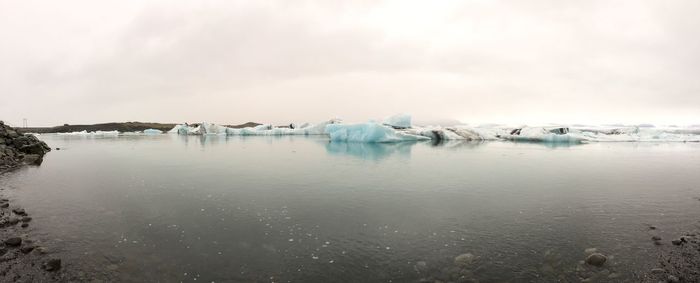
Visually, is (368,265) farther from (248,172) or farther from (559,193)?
(248,172)

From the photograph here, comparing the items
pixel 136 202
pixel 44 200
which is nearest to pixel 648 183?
pixel 136 202

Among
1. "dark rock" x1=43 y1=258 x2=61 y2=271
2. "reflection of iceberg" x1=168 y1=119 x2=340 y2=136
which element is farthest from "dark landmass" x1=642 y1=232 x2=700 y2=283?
"reflection of iceberg" x1=168 y1=119 x2=340 y2=136

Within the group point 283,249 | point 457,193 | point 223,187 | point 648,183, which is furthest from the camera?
point 648,183

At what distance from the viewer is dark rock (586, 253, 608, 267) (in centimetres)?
602

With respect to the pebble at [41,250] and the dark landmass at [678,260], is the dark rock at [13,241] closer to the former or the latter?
the pebble at [41,250]

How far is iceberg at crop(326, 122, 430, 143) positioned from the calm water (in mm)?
23472

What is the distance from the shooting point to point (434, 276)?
557 centimetres

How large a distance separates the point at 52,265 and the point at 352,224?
5219mm

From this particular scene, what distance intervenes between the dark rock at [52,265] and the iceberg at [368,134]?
108 feet

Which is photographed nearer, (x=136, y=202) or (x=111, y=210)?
(x=111, y=210)

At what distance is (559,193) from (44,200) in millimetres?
15292

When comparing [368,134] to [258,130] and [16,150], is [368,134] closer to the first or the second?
[16,150]

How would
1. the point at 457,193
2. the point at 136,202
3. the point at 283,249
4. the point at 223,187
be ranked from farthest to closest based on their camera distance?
the point at 223,187 < the point at 457,193 < the point at 136,202 < the point at 283,249

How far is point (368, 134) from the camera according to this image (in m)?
38.8
